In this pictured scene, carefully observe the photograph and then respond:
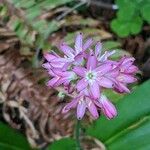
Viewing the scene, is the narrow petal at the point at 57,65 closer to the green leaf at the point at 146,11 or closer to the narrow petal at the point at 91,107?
the narrow petal at the point at 91,107

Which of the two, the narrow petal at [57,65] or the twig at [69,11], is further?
the twig at [69,11]

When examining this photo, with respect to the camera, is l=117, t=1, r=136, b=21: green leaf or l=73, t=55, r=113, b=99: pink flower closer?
l=73, t=55, r=113, b=99: pink flower

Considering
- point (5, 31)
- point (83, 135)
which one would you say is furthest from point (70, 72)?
point (5, 31)

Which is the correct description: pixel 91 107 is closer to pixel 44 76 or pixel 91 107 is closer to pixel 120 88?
pixel 120 88

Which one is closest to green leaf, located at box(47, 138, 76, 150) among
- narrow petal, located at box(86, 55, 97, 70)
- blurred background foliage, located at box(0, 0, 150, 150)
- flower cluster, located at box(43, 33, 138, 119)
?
blurred background foliage, located at box(0, 0, 150, 150)

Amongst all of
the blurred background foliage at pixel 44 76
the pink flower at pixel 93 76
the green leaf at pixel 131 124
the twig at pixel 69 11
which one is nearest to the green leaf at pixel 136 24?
the blurred background foliage at pixel 44 76

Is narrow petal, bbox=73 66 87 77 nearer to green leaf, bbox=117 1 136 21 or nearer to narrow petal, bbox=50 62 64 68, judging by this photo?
narrow petal, bbox=50 62 64 68
